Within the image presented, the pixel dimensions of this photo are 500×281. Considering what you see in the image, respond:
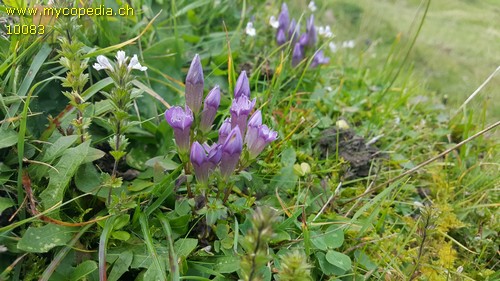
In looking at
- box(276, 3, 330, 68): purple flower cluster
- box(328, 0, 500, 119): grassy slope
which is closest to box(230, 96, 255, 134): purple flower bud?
box(276, 3, 330, 68): purple flower cluster

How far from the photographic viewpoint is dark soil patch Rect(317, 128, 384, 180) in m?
2.09

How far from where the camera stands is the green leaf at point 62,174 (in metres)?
1.44

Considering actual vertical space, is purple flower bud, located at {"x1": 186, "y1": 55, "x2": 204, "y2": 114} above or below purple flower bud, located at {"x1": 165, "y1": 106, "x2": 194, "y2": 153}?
above

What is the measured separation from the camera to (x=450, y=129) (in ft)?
8.67

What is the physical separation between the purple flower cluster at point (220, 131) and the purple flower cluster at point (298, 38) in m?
0.98

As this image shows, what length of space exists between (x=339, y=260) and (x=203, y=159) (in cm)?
57

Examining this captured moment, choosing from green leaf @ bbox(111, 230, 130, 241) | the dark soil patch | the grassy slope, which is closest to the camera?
green leaf @ bbox(111, 230, 130, 241)

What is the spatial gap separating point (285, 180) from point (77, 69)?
0.88m

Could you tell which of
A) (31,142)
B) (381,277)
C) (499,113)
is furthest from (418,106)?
(31,142)

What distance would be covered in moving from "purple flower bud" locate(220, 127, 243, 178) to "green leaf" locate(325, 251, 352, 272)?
46cm

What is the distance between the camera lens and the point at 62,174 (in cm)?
148

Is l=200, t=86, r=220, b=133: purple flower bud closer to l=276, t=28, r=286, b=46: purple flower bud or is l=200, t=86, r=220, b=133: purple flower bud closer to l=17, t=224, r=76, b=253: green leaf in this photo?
l=17, t=224, r=76, b=253: green leaf

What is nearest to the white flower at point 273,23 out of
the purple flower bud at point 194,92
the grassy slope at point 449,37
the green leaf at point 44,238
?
the grassy slope at point 449,37

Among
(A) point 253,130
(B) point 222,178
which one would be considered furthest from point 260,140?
(B) point 222,178
